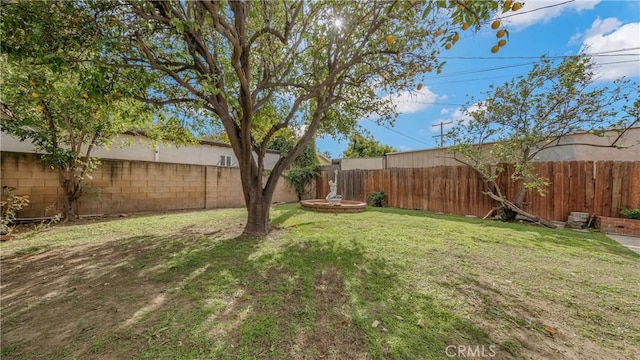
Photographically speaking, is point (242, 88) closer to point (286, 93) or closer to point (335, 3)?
point (335, 3)

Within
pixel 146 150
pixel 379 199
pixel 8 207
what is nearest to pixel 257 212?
pixel 8 207

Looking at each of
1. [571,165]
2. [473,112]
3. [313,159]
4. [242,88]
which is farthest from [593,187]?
[313,159]

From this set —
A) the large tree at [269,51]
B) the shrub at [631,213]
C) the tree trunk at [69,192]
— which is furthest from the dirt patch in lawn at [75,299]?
the shrub at [631,213]

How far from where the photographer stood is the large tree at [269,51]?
3.29 metres

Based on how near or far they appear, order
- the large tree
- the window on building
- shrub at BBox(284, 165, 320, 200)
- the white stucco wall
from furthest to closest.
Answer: the window on building → shrub at BBox(284, 165, 320, 200) → the white stucco wall → the large tree

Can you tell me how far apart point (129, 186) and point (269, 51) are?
6738 mm

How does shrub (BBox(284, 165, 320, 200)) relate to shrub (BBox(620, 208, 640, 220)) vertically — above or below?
above

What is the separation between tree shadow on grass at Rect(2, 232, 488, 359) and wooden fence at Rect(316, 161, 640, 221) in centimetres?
656

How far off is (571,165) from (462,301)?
7025mm

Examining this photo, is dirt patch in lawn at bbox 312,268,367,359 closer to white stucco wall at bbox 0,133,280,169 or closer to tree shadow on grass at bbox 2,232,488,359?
tree shadow on grass at bbox 2,232,488,359

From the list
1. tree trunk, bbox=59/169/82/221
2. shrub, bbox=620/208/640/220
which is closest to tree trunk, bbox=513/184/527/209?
shrub, bbox=620/208/640/220

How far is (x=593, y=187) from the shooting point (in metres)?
6.40

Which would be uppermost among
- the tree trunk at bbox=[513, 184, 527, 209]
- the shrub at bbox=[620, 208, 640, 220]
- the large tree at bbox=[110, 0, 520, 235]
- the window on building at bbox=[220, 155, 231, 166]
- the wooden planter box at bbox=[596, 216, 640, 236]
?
the large tree at bbox=[110, 0, 520, 235]

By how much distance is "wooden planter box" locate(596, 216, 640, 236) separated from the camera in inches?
218
